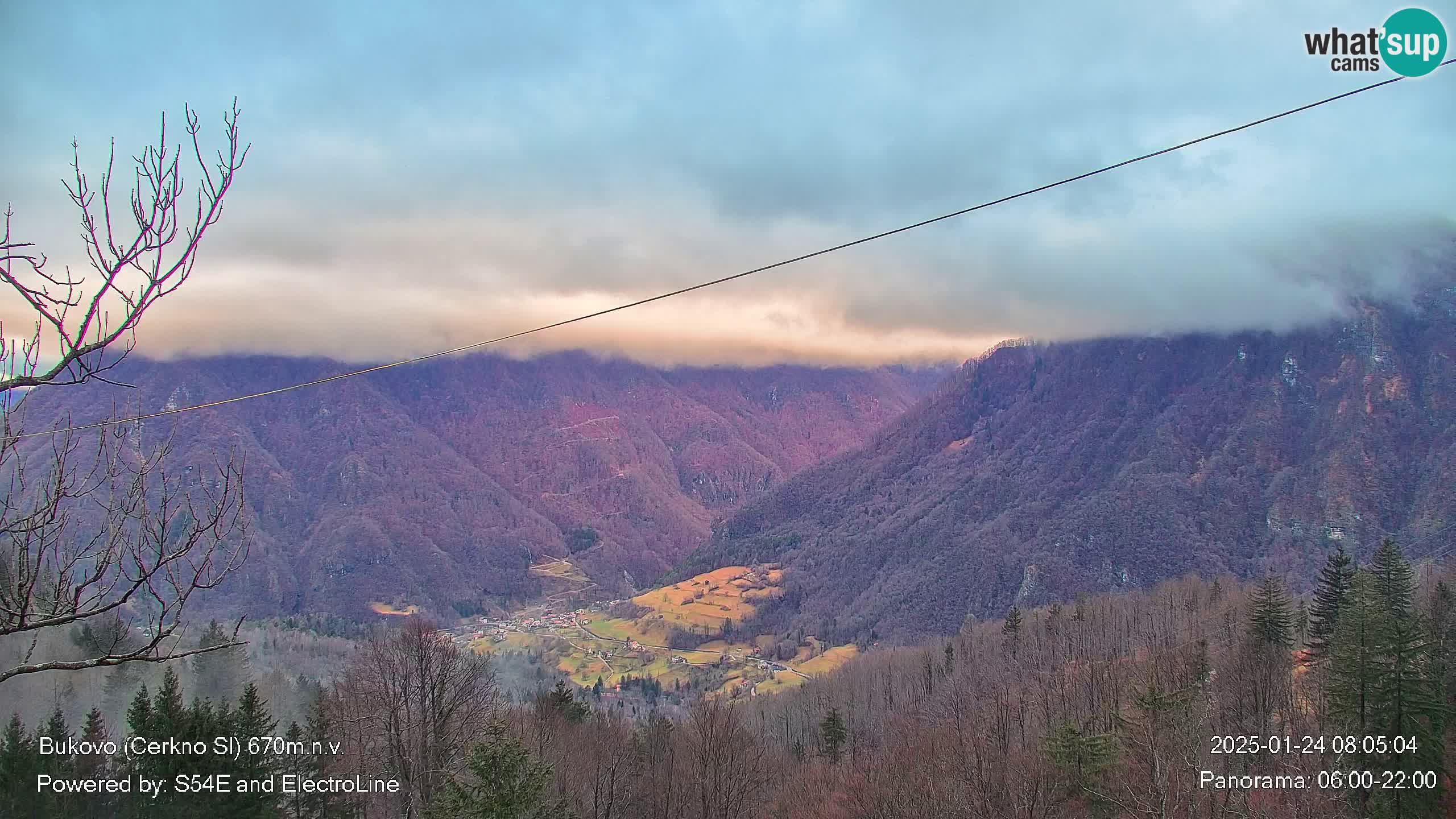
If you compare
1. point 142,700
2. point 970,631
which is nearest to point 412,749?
point 142,700

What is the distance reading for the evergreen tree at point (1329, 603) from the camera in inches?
1810

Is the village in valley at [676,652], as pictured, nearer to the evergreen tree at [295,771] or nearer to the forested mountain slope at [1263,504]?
the forested mountain slope at [1263,504]

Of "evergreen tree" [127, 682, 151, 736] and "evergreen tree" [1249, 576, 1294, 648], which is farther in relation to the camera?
"evergreen tree" [1249, 576, 1294, 648]

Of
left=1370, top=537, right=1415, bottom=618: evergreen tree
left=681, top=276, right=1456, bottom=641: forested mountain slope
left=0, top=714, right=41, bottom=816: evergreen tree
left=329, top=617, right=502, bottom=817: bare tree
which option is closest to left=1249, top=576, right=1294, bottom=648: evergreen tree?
left=1370, top=537, right=1415, bottom=618: evergreen tree

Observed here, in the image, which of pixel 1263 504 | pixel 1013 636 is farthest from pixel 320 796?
pixel 1263 504

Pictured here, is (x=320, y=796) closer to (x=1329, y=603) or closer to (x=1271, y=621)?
(x=1271, y=621)
